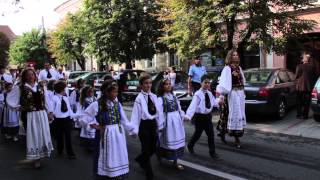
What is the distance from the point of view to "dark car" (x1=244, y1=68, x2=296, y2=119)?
12188mm

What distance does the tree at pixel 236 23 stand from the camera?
14969 mm

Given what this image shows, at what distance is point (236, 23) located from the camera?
1614cm

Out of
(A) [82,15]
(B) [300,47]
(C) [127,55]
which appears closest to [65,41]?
(A) [82,15]

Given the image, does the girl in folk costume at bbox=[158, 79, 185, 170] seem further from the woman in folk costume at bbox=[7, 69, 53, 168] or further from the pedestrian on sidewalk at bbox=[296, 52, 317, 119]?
the pedestrian on sidewalk at bbox=[296, 52, 317, 119]

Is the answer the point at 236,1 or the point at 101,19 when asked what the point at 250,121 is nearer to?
the point at 236,1

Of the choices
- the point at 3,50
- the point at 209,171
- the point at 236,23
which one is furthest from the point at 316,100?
the point at 3,50

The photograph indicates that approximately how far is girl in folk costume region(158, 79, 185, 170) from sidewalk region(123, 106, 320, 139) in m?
4.38

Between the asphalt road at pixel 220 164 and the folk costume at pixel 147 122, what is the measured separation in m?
0.33

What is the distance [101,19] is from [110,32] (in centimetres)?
92

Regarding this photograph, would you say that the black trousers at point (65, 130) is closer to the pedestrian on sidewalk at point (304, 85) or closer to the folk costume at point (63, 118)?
the folk costume at point (63, 118)

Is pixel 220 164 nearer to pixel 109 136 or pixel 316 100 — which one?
pixel 109 136

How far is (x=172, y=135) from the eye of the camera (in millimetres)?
7207

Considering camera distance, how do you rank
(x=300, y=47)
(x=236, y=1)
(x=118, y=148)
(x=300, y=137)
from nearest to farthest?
(x=118, y=148), (x=300, y=137), (x=236, y=1), (x=300, y=47)

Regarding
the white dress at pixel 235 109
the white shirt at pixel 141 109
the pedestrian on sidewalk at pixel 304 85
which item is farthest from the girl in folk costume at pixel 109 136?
the pedestrian on sidewalk at pixel 304 85
